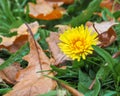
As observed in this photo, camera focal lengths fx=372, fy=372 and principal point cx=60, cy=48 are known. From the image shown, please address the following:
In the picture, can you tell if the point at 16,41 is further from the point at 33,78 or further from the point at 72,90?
the point at 72,90

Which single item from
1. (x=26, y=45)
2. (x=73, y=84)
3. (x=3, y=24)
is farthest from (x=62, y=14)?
(x=73, y=84)

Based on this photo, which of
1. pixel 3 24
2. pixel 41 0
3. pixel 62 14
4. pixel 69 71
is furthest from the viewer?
pixel 41 0

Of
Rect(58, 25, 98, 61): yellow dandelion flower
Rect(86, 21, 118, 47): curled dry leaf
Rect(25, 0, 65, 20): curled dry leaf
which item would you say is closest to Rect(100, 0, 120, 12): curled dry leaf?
Rect(25, 0, 65, 20): curled dry leaf

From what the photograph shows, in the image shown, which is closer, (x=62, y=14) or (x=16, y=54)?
(x=16, y=54)

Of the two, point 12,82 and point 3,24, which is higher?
point 3,24

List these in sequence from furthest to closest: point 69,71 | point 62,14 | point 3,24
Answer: point 62,14 < point 3,24 < point 69,71

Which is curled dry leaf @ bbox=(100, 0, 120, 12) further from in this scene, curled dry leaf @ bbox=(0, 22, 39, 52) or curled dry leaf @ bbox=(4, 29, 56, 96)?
curled dry leaf @ bbox=(4, 29, 56, 96)

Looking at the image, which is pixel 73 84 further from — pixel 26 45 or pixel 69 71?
pixel 26 45
